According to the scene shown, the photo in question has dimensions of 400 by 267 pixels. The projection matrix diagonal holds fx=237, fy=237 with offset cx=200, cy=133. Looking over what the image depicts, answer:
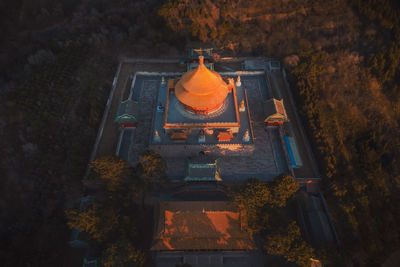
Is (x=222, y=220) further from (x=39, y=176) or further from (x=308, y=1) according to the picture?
(x=308, y=1)

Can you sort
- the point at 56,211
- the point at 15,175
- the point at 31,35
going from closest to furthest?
the point at 56,211 → the point at 15,175 → the point at 31,35

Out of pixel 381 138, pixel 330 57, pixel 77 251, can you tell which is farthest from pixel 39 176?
pixel 330 57

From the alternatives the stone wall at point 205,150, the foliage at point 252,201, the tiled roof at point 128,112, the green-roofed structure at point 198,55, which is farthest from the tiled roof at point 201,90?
the green-roofed structure at point 198,55

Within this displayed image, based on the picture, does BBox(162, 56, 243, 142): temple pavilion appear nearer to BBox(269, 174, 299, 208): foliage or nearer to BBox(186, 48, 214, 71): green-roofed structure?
BBox(269, 174, 299, 208): foliage

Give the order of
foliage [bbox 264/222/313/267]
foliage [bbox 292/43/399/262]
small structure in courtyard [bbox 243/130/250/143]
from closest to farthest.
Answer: foliage [bbox 264/222/313/267] → foliage [bbox 292/43/399/262] → small structure in courtyard [bbox 243/130/250/143]

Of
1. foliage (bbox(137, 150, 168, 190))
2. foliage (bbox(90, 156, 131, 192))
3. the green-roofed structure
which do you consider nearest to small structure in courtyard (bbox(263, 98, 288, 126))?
the green-roofed structure

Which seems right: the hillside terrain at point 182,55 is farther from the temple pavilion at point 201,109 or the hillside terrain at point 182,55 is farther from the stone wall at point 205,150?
the temple pavilion at point 201,109

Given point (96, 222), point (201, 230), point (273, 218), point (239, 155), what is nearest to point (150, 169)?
point (96, 222)
